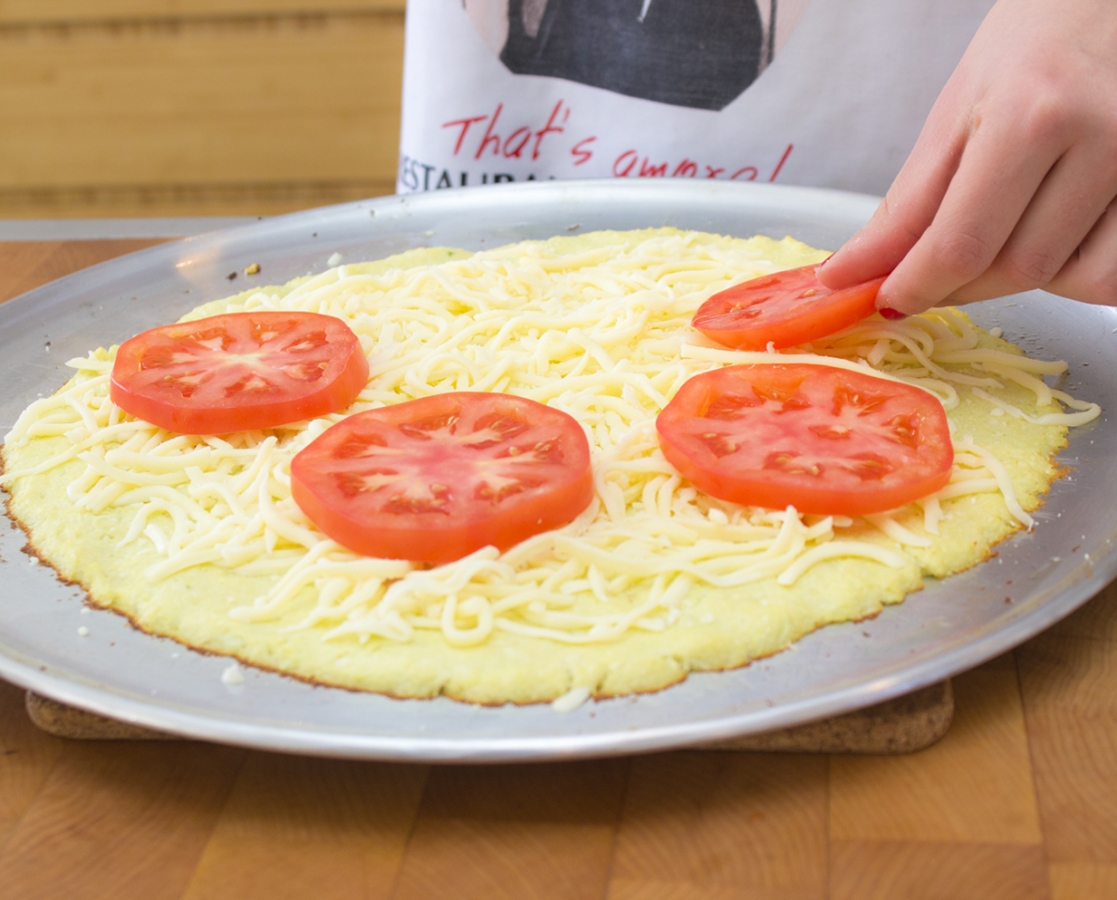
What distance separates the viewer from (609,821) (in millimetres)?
1295

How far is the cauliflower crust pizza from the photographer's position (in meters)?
1.49

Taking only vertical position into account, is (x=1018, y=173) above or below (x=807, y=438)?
above

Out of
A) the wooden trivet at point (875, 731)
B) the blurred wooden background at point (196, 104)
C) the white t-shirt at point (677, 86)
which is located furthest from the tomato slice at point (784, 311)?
the blurred wooden background at point (196, 104)

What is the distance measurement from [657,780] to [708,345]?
104 centimetres

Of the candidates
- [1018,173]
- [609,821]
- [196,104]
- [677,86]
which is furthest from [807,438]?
[196,104]

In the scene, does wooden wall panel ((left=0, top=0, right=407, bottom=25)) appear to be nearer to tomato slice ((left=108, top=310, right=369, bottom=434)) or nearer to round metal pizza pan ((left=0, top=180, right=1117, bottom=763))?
round metal pizza pan ((left=0, top=180, right=1117, bottom=763))

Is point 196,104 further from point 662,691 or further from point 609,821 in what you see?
point 609,821

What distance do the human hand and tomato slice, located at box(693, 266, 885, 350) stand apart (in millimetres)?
102

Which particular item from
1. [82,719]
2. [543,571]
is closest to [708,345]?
[543,571]

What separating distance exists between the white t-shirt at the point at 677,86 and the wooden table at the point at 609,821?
6.78ft

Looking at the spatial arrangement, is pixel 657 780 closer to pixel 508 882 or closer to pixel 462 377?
pixel 508 882

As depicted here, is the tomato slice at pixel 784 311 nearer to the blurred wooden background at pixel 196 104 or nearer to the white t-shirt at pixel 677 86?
the white t-shirt at pixel 677 86

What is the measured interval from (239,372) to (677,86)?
1711 mm

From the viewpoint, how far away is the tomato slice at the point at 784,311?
2.01 meters
